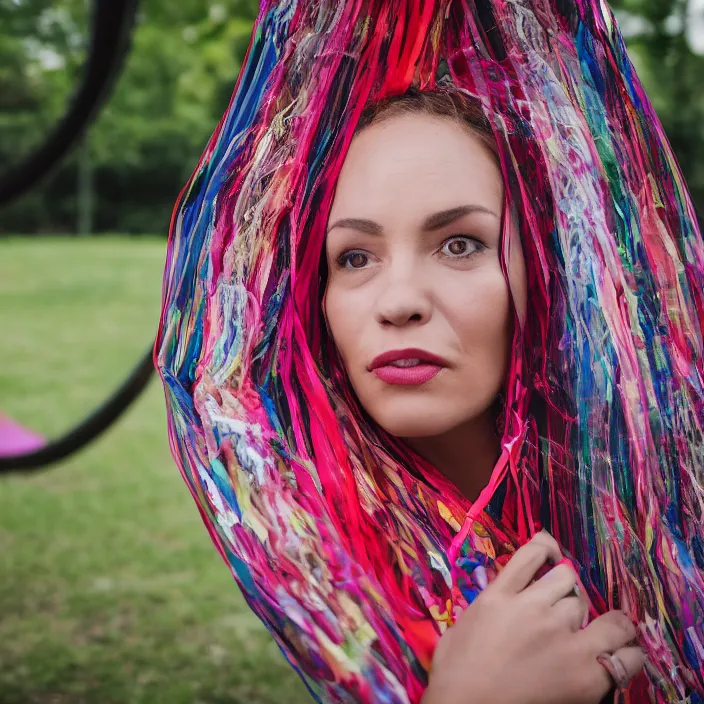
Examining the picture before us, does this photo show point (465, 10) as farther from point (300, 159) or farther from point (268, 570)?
point (268, 570)

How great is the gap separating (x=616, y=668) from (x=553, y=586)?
123mm

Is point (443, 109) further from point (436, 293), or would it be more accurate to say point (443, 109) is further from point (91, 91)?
point (91, 91)

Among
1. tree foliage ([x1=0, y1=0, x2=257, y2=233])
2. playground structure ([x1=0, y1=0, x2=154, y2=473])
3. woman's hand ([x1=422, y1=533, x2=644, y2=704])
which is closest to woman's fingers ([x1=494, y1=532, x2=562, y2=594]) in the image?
woman's hand ([x1=422, y1=533, x2=644, y2=704])

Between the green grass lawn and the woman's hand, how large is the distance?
1.49 m

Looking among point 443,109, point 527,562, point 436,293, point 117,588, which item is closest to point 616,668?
point 527,562

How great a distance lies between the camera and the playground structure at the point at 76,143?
5.86ft

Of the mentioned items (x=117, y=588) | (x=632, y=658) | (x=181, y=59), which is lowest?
(x=117, y=588)

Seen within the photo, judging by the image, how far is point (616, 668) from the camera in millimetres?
1039

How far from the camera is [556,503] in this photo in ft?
3.76

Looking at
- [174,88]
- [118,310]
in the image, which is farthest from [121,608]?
[118,310]

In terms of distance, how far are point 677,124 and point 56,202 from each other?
382 inches

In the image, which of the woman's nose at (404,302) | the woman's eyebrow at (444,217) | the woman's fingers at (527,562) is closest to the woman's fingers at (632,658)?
the woman's fingers at (527,562)

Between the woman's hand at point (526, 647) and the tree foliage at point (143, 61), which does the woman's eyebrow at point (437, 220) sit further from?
the tree foliage at point (143, 61)

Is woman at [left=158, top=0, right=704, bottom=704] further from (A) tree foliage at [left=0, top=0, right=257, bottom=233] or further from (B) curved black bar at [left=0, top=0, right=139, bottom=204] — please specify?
(A) tree foliage at [left=0, top=0, right=257, bottom=233]
